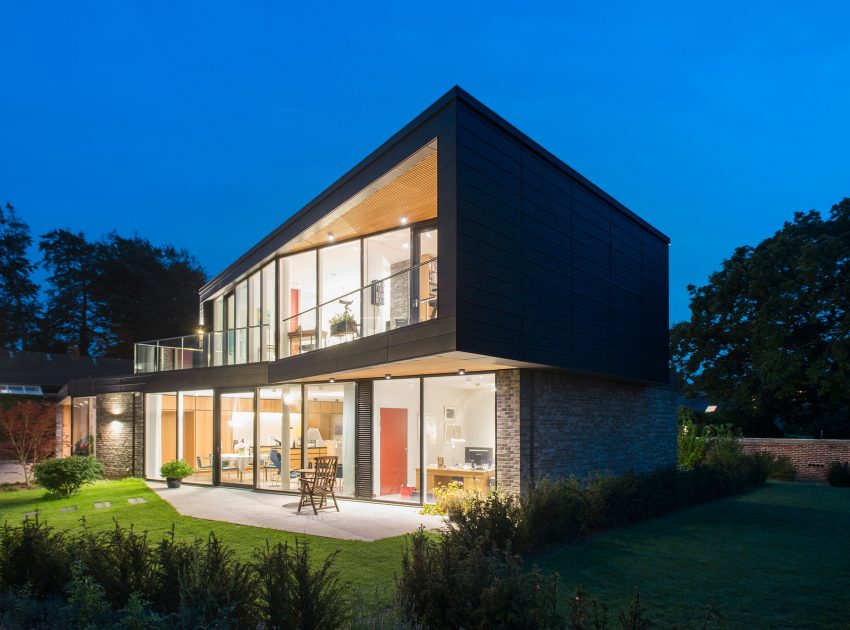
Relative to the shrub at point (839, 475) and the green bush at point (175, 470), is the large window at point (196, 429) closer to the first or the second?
the green bush at point (175, 470)

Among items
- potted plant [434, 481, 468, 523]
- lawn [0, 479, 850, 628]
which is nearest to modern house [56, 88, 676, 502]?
potted plant [434, 481, 468, 523]

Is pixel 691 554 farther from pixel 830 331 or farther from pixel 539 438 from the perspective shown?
pixel 830 331

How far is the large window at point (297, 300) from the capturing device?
1538 centimetres

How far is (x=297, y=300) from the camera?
1709 centimetres

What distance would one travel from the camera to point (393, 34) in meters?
182

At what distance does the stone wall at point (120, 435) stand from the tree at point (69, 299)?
28521 mm

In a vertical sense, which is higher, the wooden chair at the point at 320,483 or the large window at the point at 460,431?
the large window at the point at 460,431

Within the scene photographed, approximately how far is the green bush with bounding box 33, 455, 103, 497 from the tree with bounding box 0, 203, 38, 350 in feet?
113

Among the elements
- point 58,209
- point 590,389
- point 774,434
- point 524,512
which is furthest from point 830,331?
point 58,209

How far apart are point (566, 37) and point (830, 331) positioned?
175800mm

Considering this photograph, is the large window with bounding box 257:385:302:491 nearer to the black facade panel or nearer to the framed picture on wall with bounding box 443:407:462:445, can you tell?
the framed picture on wall with bounding box 443:407:462:445

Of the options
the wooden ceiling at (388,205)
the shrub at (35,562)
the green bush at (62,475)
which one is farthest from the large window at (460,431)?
the green bush at (62,475)

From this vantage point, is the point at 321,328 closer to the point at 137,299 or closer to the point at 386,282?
the point at 386,282

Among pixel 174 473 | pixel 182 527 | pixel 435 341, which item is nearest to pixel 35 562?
pixel 182 527
